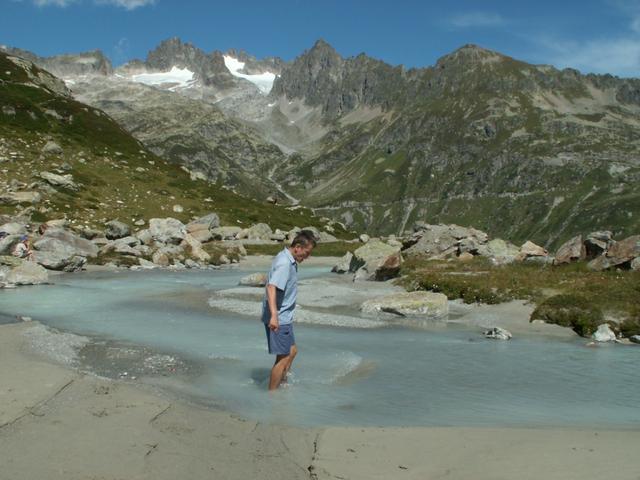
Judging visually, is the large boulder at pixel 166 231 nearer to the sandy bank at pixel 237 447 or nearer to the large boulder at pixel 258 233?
the large boulder at pixel 258 233

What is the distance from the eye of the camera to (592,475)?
25.2ft

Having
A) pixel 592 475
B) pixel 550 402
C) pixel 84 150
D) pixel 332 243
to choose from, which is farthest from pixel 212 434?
pixel 84 150

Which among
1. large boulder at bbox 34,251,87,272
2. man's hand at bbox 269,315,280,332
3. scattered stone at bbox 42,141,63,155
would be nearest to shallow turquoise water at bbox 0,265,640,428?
man's hand at bbox 269,315,280,332

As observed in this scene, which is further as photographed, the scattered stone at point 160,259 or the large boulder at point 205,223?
the large boulder at point 205,223

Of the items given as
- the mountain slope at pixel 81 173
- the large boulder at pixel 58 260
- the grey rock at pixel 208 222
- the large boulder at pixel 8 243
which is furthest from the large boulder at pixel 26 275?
the grey rock at pixel 208 222

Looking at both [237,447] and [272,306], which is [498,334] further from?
[237,447]

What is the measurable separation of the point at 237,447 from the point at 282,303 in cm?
455

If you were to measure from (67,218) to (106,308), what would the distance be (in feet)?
125

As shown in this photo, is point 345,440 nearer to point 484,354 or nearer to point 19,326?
point 484,354

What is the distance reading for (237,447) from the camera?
28.8ft

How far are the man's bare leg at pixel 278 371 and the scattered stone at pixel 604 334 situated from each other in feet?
43.9

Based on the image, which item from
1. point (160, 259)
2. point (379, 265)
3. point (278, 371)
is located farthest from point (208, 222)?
point (278, 371)

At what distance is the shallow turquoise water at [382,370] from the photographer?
11.4 metres

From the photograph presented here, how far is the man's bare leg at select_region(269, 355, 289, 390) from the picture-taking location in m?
12.6
